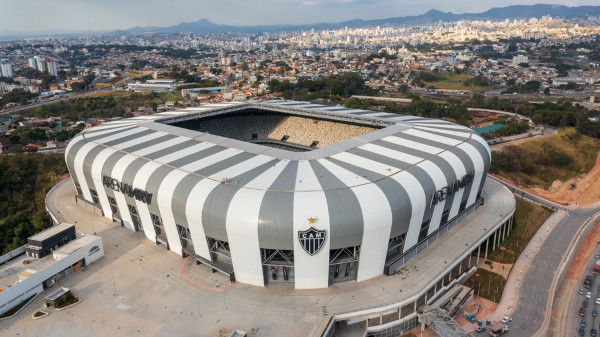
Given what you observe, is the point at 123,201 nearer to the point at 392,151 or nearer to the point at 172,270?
the point at 172,270

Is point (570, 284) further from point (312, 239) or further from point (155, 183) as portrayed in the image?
point (155, 183)

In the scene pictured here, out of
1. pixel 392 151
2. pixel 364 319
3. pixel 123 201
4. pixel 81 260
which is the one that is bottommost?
pixel 364 319

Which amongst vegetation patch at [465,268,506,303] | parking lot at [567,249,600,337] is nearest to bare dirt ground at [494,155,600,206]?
parking lot at [567,249,600,337]

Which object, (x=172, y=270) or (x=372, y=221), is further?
(x=172, y=270)

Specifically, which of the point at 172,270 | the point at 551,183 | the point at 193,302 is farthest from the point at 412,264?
the point at 551,183

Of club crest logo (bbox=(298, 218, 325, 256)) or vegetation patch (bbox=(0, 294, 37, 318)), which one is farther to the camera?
club crest logo (bbox=(298, 218, 325, 256))

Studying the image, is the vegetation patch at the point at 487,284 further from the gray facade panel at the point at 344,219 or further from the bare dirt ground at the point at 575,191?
the bare dirt ground at the point at 575,191

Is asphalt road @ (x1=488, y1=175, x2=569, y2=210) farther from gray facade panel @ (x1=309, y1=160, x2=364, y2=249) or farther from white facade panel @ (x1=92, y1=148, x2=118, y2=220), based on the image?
white facade panel @ (x1=92, y1=148, x2=118, y2=220)
